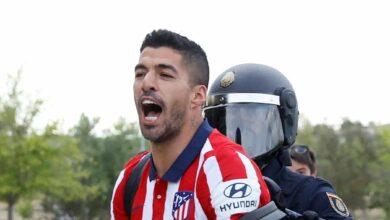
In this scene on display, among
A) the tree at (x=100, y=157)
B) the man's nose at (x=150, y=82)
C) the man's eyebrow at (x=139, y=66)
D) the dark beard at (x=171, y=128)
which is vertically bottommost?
the tree at (x=100, y=157)

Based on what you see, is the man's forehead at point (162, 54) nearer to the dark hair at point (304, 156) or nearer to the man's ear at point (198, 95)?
the man's ear at point (198, 95)

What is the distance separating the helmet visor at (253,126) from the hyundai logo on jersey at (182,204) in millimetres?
1092

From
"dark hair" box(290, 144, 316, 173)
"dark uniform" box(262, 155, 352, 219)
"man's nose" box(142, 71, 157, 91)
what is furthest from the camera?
"dark hair" box(290, 144, 316, 173)

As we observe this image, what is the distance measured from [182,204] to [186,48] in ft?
2.10

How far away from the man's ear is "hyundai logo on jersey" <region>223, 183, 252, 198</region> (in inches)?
18.3

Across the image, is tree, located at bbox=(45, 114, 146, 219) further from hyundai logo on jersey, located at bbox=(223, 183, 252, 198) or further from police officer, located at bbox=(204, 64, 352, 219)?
hyundai logo on jersey, located at bbox=(223, 183, 252, 198)

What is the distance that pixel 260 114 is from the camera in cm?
402

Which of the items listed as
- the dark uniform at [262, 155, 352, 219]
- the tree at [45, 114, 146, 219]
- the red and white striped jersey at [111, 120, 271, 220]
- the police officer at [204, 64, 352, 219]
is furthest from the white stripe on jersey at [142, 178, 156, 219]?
the tree at [45, 114, 146, 219]

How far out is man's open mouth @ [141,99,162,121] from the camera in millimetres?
2916

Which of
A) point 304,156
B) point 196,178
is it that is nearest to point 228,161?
point 196,178

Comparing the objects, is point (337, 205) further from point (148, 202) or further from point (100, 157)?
point (100, 157)

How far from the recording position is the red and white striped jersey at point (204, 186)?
2686 mm

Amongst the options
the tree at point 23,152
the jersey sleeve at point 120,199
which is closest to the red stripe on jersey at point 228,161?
the jersey sleeve at point 120,199

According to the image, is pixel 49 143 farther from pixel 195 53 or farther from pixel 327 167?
pixel 195 53
